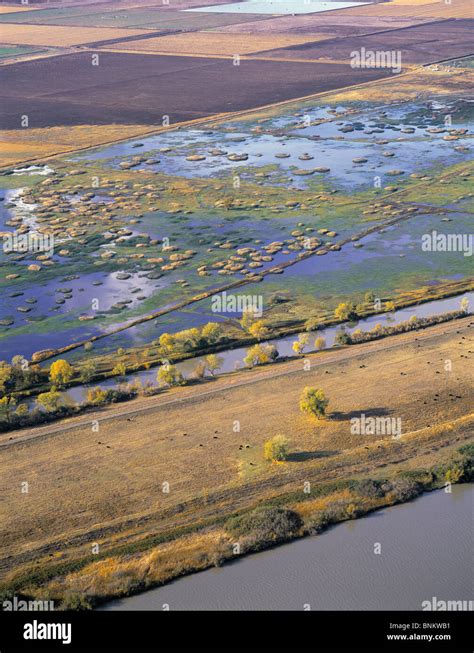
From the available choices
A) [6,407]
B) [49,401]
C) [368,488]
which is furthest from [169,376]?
[368,488]

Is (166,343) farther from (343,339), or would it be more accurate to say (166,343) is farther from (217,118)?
(217,118)

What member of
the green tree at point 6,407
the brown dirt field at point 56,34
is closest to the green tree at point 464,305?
the green tree at point 6,407

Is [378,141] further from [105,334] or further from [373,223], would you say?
[105,334]

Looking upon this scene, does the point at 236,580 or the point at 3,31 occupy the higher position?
the point at 3,31

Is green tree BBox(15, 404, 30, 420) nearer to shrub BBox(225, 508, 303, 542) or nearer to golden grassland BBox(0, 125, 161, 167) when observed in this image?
shrub BBox(225, 508, 303, 542)

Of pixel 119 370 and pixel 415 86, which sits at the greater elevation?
pixel 415 86

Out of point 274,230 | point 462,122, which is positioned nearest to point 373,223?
point 274,230

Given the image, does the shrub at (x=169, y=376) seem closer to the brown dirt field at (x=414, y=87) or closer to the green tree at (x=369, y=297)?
the green tree at (x=369, y=297)
